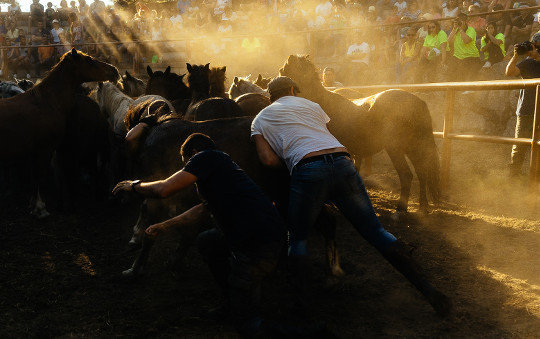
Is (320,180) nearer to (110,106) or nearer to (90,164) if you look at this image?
(90,164)

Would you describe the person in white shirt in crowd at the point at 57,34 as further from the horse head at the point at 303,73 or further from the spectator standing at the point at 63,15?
the horse head at the point at 303,73

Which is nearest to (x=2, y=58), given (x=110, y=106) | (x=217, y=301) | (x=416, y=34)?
(x=110, y=106)

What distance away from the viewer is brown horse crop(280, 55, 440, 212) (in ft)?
20.2

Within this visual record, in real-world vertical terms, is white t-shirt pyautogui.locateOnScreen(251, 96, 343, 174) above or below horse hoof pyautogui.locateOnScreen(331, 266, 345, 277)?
above

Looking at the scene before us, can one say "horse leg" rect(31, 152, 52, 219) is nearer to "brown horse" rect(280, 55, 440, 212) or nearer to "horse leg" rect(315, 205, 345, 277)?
"brown horse" rect(280, 55, 440, 212)

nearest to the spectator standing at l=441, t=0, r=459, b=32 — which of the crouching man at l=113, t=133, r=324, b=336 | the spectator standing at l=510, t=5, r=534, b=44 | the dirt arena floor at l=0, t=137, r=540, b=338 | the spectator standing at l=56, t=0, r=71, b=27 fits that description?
the spectator standing at l=510, t=5, r=534, b=44

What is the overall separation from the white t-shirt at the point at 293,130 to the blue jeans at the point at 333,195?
14 centimetres

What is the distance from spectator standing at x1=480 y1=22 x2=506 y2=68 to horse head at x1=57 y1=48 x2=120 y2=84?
8886mm

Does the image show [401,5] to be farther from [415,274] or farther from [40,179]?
[415,274]

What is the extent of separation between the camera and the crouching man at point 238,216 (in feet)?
10.7

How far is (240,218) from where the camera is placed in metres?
3.28

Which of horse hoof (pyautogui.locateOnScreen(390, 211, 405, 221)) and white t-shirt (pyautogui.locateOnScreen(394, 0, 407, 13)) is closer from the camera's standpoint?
horse hoof (pyautogui.locateOnScreen(390, 211, 405, 221))

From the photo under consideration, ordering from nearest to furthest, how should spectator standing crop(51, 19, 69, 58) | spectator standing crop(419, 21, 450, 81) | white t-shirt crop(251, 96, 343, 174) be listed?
white t-shirt crop(251, 96, 343, 174)
spectator standing crop(419, 21, 450, 81)
spectator standing crop(51, 19, 69, 58)

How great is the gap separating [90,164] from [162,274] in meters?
3.85
